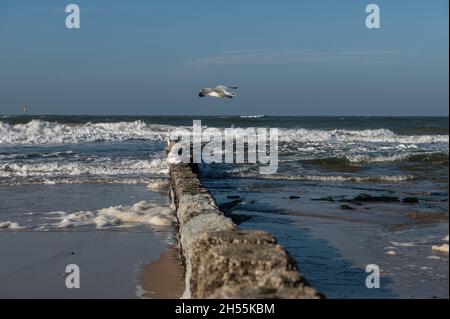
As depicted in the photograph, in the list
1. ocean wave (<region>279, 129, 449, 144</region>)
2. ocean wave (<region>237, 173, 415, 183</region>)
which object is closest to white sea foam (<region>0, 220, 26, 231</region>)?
ocean wave (<region>237, 173, 415, 183</region>)

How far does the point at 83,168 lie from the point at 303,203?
885cm

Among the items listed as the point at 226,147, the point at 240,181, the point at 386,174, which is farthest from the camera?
the point at 226,147

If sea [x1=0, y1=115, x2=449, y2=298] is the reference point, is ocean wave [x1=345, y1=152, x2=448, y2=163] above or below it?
above

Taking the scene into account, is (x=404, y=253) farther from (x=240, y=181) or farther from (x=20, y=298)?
(x=240, y=181)

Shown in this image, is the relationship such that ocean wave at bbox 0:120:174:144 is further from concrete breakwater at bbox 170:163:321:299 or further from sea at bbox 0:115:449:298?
concrete breakwater at bbox 170:163:321:299

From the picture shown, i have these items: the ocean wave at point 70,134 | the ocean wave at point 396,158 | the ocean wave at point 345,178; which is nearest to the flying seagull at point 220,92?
the ocean wave at point 345,178

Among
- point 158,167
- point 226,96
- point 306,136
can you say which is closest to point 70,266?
point 226,96

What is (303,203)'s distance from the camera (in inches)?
504

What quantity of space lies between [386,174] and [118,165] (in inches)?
336

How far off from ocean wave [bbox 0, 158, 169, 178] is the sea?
1.2 inches

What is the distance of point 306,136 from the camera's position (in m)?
36.0

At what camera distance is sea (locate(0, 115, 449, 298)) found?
7.34 m
